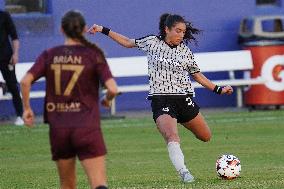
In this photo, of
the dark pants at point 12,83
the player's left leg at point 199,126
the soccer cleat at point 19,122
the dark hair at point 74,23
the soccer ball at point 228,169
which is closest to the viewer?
the dark hair at point 74,23

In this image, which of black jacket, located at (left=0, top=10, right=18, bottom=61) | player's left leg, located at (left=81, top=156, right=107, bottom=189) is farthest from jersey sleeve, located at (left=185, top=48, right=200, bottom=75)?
black jacket, located at (left=0, top=10, right=18, bottom=61)

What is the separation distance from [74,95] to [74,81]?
0.11 meters

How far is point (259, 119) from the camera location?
21.7 metres

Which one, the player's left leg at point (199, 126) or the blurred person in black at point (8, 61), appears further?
the blurred person in black at point (8, 61)

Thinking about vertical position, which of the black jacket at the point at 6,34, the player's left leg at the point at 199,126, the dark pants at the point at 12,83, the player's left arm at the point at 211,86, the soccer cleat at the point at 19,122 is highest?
the player's left arm at the point at 211,86

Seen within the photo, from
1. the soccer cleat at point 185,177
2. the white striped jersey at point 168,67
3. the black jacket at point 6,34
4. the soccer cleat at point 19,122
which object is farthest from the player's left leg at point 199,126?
the soccer cleat at point 19,122

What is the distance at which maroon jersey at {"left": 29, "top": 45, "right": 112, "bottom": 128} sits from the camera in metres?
9.12

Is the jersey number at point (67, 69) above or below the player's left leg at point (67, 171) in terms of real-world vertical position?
above

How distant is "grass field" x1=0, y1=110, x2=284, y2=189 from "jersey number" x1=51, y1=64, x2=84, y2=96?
124 inches

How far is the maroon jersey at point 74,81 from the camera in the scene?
9.12 meters

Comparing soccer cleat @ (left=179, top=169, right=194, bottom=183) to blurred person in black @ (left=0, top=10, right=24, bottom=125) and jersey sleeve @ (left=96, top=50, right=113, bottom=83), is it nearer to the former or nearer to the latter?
jersey sleeve @ (left=96, top=50, right=113, bottom=83)

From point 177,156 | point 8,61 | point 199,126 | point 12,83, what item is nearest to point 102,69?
point 177,156

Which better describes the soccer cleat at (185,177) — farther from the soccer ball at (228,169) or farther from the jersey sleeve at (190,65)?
the jersey sleeve at (190,65)

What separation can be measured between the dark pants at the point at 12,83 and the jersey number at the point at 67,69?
38.2 ft
